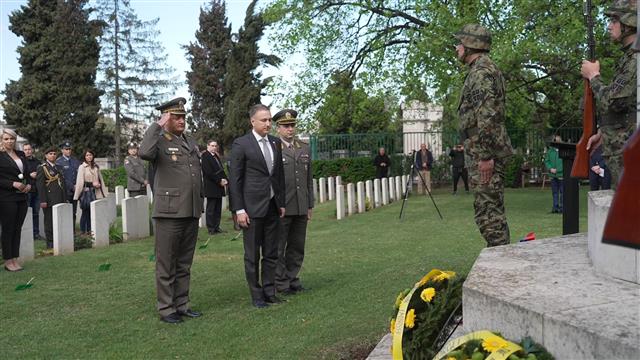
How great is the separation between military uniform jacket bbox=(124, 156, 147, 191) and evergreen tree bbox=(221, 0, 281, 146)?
3119 centimetres

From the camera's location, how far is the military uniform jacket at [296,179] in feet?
23.8

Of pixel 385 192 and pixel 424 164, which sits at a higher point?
pixel 424 164

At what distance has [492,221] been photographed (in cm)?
539

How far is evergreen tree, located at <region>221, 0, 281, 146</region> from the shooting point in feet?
152

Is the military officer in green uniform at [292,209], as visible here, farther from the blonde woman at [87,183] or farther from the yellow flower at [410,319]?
the blonde woman at [87,183]

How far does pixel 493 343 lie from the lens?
9.65 ft

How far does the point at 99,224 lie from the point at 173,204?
248 inches

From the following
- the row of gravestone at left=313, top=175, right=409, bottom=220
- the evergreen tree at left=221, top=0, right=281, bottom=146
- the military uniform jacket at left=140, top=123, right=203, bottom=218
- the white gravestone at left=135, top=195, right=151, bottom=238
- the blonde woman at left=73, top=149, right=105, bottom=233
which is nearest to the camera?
the military uniform jacket at left=140, top=123, right=203, bottom=218

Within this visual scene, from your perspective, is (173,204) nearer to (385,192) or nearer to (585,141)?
(585,141)

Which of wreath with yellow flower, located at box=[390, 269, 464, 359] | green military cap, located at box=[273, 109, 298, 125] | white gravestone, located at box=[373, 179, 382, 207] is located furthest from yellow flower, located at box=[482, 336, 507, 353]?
white gravestone, located at box=[373, 179, 382, 207]

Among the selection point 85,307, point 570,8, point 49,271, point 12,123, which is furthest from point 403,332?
point 12,123

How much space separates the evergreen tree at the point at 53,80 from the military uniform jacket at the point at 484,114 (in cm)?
3815

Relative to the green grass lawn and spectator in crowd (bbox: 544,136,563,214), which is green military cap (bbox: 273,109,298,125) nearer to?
the green grass lawn

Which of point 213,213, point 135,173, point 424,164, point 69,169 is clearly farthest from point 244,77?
point 213,213
